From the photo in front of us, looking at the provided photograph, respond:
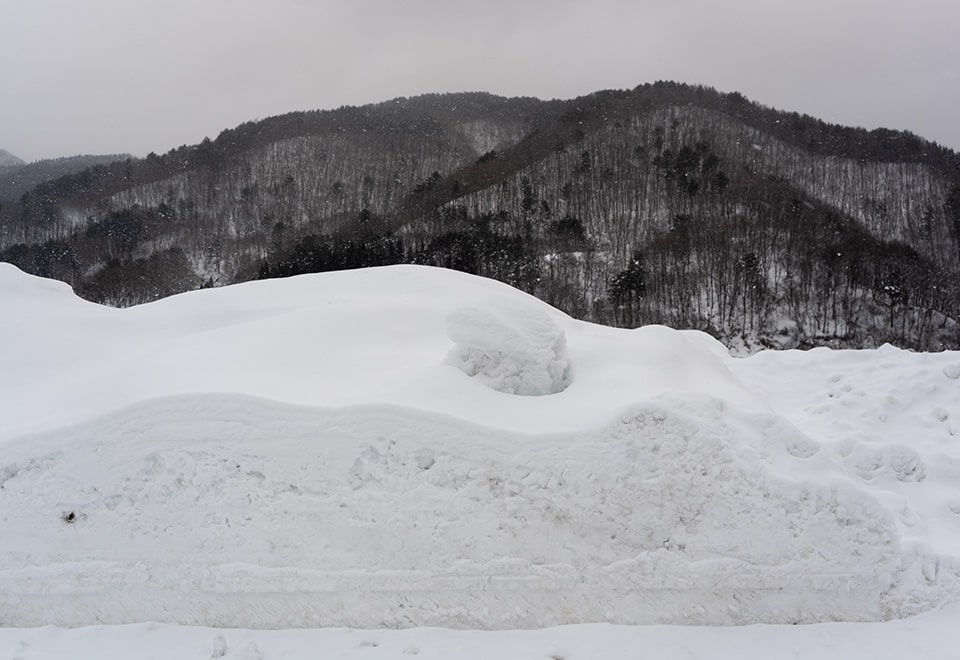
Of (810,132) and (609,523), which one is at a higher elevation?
(810,132)

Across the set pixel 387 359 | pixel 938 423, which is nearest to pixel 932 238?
pixel 938 423

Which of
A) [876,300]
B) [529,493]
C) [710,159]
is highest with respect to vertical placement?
[710,159]

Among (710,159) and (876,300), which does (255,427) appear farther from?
(710,159)

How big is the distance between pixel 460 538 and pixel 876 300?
2237 inches

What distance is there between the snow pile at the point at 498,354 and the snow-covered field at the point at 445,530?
1.41 feet

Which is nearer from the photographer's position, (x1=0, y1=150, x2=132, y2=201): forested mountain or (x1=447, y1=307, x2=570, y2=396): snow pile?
(x1=447, y1=307, x2=570, y2=396): snow pile

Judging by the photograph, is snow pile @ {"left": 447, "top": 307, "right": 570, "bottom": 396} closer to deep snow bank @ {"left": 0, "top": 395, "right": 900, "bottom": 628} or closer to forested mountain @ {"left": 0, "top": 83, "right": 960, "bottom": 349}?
deep snow bank @ {"left": 0, "top": 395, "right": 900, "bottom": 628}

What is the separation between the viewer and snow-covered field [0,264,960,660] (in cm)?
543

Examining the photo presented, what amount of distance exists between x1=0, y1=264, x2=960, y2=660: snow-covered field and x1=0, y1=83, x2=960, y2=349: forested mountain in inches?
1822

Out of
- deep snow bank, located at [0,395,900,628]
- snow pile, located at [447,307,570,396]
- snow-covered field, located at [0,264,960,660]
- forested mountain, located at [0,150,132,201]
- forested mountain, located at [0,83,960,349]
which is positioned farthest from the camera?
forested mountain, located at [0,150,132,201]

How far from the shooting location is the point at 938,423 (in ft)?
29.3

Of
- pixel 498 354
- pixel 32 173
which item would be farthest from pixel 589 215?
pixel 32 173

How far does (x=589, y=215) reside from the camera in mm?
76438

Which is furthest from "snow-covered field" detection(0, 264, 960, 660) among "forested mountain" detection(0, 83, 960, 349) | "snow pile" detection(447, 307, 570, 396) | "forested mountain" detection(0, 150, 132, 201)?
"forested mountain" detection(0, 150, 132, 201)
